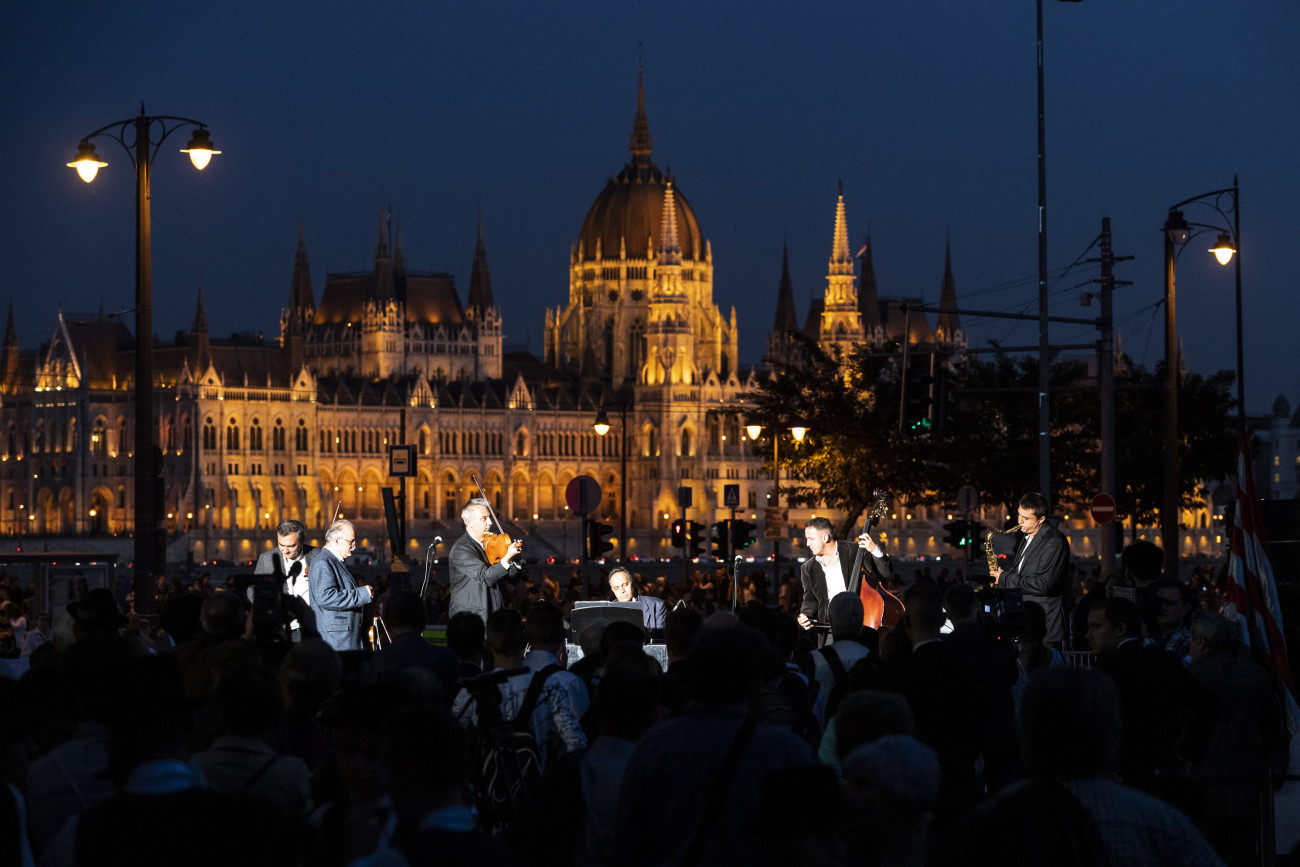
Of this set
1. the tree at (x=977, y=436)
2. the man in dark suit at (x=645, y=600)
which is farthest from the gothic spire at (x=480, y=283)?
the man in dark suit at (x=645, y=600)

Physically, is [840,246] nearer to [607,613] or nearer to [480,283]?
[480,283]

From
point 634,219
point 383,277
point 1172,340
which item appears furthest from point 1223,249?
point 634,219

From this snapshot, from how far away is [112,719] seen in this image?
537 cm

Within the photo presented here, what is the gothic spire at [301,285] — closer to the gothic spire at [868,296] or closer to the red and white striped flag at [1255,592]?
the gothic spire at [868,296]

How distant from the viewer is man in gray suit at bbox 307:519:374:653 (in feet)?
39.0

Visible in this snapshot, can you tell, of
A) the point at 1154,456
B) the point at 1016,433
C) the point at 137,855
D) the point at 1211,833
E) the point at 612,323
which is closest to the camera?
the point at 137,855

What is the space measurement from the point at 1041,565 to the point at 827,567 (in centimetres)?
155

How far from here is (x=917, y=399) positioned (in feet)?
80.6

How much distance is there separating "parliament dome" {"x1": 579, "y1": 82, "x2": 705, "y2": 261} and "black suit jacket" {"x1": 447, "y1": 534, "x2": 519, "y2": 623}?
14036 centimetres

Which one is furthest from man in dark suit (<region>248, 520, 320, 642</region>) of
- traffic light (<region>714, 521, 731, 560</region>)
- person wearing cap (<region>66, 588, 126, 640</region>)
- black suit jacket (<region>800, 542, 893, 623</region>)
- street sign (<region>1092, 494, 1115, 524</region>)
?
traffic light (<region>714, 521, 731, 560</region>)

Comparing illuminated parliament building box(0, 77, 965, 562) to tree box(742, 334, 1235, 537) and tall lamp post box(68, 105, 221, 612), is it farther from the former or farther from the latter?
tall lamp post box(68, 105, 221, 612)

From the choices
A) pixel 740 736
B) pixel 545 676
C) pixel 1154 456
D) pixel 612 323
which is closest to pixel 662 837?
pixel 740 736

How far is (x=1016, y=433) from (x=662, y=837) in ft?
142

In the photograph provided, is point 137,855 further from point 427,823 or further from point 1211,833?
point 1211,833
